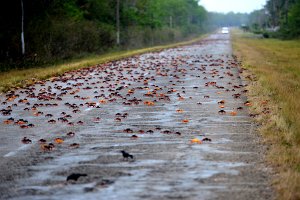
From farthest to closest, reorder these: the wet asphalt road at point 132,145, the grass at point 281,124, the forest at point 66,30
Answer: the forest at point 66,30 < the grass at point 281,124 < the wet asphalt road at point 132,145

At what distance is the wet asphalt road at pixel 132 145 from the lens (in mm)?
6762

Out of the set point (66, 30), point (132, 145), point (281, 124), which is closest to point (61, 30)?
point (66, 30)

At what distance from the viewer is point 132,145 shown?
938 cm

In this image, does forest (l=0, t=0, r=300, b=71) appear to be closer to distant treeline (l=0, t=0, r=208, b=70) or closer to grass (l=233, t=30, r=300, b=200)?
distant treeline (l=0, t=0, r=208, b=70)

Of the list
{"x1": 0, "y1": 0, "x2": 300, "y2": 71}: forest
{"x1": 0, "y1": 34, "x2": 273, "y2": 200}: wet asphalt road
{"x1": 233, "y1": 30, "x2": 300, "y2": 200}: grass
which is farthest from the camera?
{"x1": 0, "y1": 0, "x2": 300, "y2": 71}: forest

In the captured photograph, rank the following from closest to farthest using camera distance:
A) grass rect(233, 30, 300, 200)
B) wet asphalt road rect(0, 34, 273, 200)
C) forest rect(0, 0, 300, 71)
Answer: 1. wet asphalt road rect(0, 34, 273, 200)
2. grass rect(233, 30, 300, 200)
3. forest rect(0, 0, 300, 71)

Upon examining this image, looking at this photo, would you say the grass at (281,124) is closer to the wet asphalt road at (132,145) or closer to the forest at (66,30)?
the wet asphalt road at (132,145)

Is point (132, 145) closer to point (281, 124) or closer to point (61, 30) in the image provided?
point (281, 124)

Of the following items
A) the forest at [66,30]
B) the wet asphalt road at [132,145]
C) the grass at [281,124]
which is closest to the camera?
the wet asphalt road at [132,145]

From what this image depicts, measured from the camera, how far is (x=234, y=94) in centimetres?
1634

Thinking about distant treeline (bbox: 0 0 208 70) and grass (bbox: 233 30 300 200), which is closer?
grass (bbox: 233 30 300 200)

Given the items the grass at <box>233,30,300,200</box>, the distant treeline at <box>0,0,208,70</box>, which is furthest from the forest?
the grass at <box>233,30,300,200</box>

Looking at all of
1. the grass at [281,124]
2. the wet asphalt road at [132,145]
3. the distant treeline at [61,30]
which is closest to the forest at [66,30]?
the distant treeline at [61,30]

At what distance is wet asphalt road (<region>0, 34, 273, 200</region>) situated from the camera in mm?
6762
